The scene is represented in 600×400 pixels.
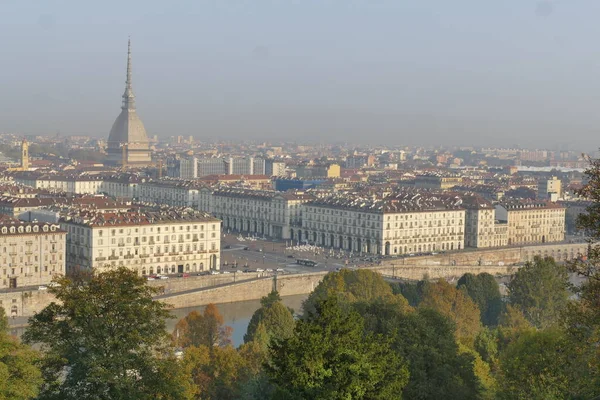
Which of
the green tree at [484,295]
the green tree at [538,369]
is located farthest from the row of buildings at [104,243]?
the green tree at [538,369]

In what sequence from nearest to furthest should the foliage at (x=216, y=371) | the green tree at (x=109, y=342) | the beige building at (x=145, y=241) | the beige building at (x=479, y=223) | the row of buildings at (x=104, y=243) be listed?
the green tree at (x=109, y=342)
the foliage at (x=216, y=371)
the row of buildings at (x=104, y=243)
the beige building at (x=145, y=241)
the beige building at (x=479, y=223)

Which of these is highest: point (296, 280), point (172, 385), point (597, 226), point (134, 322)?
point (597, 226)

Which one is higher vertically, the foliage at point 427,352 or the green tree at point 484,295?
the foliage at point 427,352

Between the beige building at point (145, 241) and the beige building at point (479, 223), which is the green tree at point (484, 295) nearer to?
the beige building at point (145, 241)

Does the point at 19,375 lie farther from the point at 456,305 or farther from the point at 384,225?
the point at 384,225

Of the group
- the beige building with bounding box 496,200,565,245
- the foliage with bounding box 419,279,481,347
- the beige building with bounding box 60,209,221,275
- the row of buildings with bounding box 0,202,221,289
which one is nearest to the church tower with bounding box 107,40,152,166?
the beige building with bounding box 496,200,565,245

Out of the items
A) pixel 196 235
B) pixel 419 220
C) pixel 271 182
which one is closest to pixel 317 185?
pixel 271 182

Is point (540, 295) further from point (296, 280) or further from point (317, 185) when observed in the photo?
point (317, 185)
